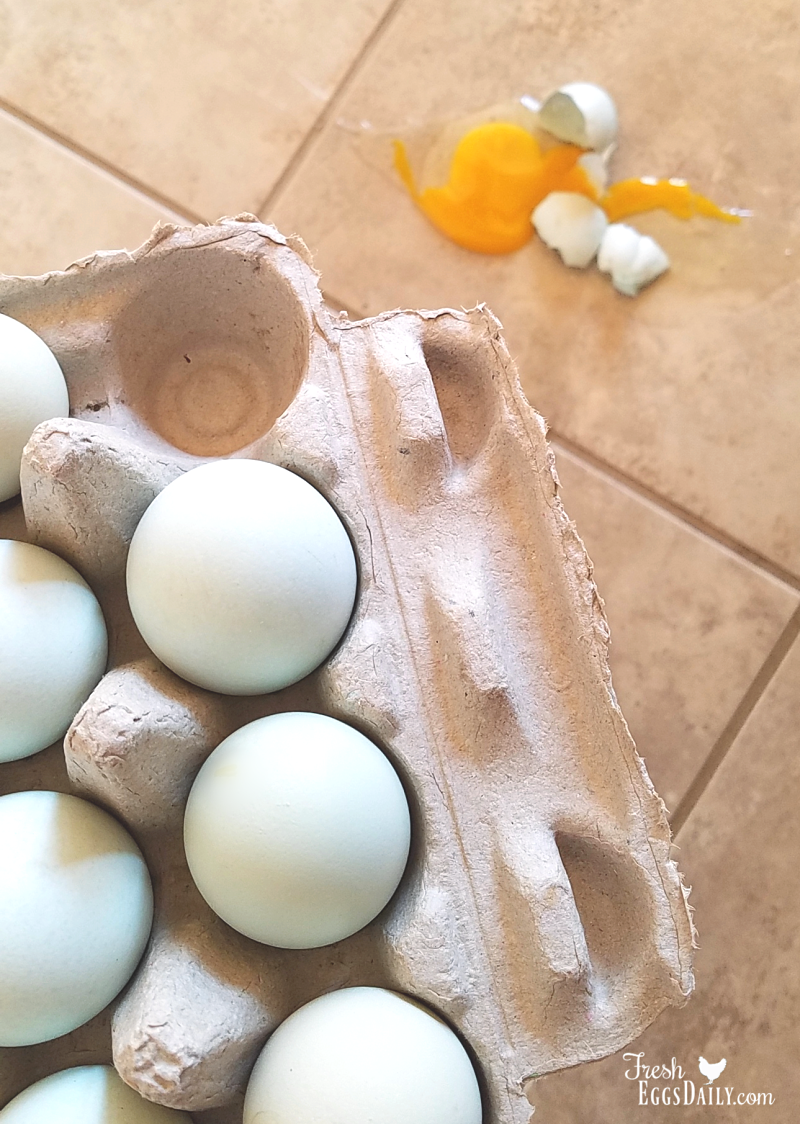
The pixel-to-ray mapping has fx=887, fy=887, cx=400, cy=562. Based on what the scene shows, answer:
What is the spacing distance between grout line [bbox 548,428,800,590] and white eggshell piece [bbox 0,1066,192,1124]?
82 centimetres

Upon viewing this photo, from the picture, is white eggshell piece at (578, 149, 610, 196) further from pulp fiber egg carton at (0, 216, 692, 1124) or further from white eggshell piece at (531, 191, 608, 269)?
pulp fiber egg carton at (0, 216, 692, 1124)

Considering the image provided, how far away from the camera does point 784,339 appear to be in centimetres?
114

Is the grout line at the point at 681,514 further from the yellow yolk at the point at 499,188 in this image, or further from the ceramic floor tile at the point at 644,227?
the yellow yolk at the point at 499,188

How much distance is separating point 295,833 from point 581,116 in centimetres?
98

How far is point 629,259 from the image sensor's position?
113 centimetres

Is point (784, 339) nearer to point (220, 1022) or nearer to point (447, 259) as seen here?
point (447, 259)

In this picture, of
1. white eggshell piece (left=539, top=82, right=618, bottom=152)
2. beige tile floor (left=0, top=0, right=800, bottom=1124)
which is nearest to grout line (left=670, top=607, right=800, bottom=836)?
beige tile floor (left=0, top=0, right=800, bottom=1124)

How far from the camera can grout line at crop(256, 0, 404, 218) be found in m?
1.18

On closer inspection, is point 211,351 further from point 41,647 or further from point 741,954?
point 741,954

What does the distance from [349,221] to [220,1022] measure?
95 centimetres

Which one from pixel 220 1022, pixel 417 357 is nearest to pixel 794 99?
pixel 417 357

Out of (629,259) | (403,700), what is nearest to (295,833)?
(403,700)

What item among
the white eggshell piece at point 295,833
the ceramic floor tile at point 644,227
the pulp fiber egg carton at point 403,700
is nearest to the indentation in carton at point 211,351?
the pulp fiber egg carton at point 403,700

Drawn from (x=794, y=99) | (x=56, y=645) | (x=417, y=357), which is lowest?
(x=56, y=645)
